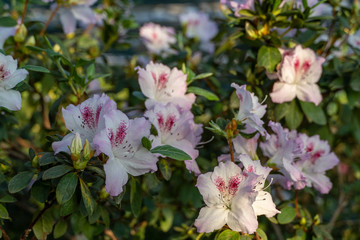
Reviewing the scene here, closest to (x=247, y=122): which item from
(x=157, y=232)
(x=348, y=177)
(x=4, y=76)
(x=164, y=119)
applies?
(x=164, y=119)

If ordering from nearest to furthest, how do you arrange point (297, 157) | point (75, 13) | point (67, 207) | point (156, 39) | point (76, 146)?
point (76, 146)
point (67, 207)
point (297, 157)
point (75, 13)
point (156, 39)

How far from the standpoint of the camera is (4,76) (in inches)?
42.1

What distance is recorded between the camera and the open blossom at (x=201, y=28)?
2.47 metres

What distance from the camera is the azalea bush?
1044mm

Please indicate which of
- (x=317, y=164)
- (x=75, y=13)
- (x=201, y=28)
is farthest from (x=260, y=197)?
(x=201, y=28)

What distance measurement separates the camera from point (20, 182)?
3.50 ft

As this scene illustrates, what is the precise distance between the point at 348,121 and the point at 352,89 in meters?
0.42

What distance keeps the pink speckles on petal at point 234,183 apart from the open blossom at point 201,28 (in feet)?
4.89

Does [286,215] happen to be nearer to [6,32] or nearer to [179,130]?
[179,130]

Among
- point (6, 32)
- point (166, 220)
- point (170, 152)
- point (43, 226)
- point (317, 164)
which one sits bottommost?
point (166, 220)

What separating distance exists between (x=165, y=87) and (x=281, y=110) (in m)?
0.43

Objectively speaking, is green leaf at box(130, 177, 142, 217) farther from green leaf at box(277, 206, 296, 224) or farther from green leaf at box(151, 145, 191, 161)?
green leaf at box(277, 206, 296, 224)

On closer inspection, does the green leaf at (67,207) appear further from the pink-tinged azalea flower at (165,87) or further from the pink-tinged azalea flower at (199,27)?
the pink-tinged azalea flower at (199,27)

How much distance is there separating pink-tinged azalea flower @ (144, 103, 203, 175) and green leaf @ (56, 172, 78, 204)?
235mm
